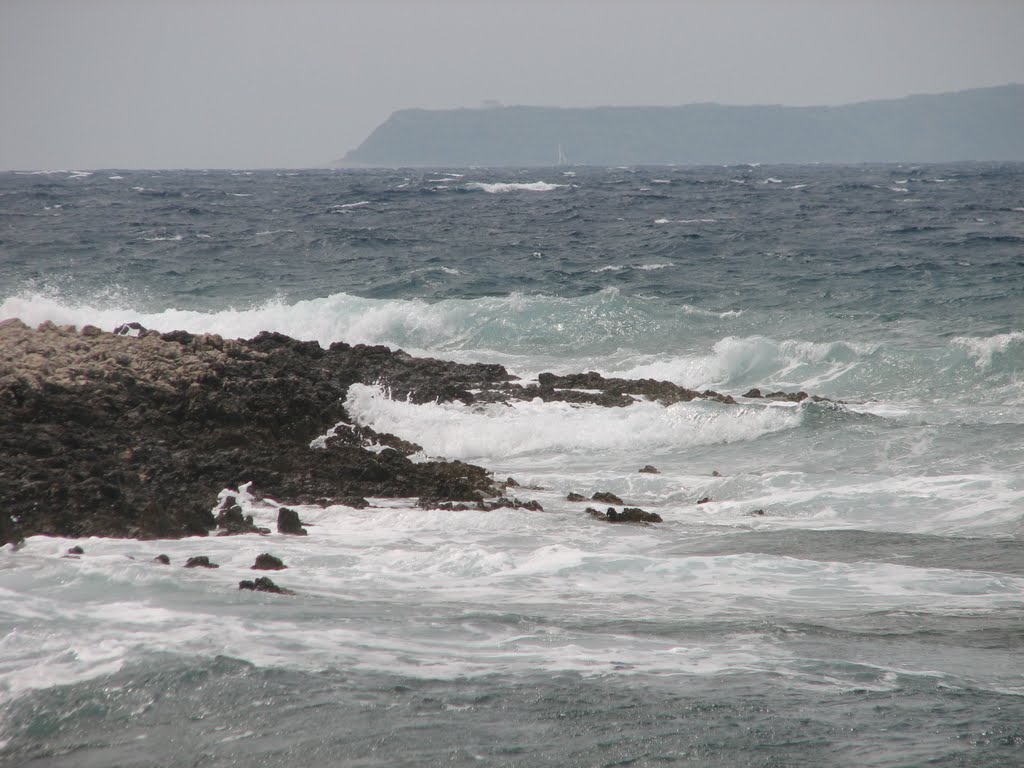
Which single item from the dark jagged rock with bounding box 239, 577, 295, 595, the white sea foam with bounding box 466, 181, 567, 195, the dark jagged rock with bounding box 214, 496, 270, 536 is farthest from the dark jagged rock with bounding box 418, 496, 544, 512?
the white sea foam with bounding box 466, 181, 567, 195

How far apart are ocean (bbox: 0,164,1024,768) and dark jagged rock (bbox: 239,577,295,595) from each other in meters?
0.16

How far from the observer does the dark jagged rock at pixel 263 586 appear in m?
7.05

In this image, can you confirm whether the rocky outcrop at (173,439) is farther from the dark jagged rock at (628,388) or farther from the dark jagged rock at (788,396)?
the dark jagged rock at (788,396)

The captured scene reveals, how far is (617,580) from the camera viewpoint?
7824 millimetres

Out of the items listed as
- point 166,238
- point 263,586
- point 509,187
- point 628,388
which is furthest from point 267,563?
point 509,187

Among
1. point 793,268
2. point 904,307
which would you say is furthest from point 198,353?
point 793,268

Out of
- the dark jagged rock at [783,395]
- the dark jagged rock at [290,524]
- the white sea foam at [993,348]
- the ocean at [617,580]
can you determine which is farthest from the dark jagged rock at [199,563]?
the white sea foam at [993,348]

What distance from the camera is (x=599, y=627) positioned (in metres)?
6.54

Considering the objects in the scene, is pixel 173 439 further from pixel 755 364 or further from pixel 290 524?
pixel 755 364

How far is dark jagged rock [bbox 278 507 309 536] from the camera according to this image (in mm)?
9055

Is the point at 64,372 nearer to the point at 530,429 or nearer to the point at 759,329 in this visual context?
the point at 530,429

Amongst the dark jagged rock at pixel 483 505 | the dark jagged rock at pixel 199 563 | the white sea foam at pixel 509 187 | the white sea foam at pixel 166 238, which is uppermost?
the white sea foam at pixel 509 187

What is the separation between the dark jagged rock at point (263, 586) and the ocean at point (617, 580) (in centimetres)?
16

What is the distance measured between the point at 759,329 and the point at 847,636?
15082 mm
